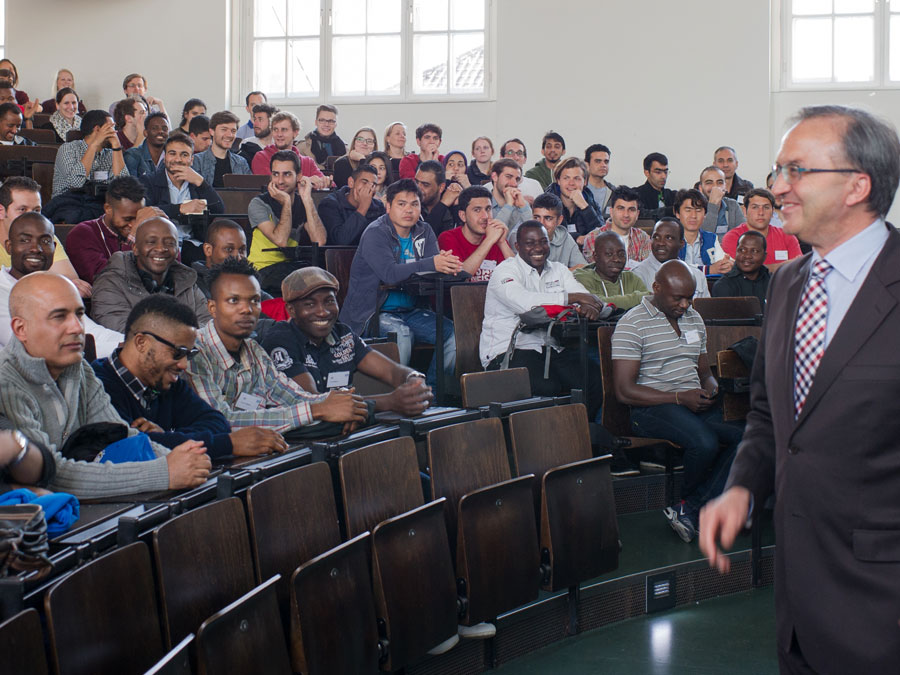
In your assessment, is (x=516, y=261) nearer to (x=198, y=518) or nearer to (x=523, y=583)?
(x=523, y=583)

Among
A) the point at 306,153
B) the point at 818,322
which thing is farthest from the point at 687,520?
the point at 306,153

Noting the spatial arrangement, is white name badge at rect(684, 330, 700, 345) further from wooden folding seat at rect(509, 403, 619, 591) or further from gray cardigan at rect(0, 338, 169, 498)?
gray cardigan at rect(0, 338, 169, 498)

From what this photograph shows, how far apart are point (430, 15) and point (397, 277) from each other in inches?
214

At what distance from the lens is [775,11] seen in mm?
8297

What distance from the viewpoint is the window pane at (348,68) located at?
29.1 feet

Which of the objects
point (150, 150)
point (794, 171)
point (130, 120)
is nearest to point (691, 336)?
point (794, 171)

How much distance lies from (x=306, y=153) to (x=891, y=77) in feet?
17.0

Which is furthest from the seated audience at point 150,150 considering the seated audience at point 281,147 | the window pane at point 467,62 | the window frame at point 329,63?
the window pane at point 467,62

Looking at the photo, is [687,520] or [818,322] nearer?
[818,322]

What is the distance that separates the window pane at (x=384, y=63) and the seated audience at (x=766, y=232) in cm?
456

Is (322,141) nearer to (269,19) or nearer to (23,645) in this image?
(269,19)

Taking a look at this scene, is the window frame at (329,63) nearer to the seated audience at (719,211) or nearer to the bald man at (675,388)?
the seated audience at (719,211)

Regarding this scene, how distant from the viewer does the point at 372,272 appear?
4180 millimetres

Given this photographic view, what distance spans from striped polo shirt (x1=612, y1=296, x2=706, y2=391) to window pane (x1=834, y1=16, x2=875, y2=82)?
5810 millimetres
